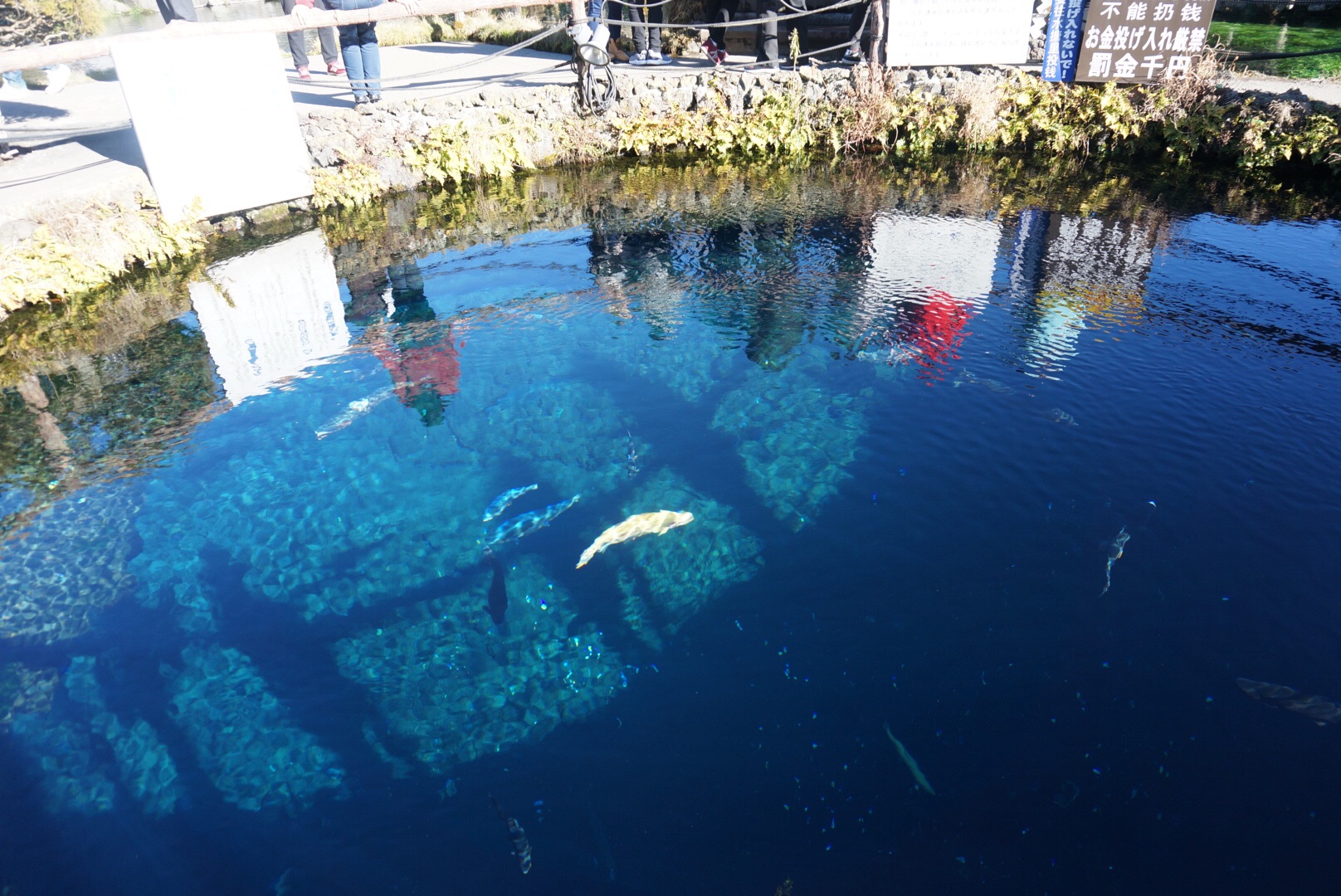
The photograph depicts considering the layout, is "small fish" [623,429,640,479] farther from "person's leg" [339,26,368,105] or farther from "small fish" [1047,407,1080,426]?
"person's leg" [339,26,368,105]

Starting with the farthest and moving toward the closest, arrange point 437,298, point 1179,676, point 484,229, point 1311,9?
point 1311,9
point 484,229
point 437,298
point 1179,676

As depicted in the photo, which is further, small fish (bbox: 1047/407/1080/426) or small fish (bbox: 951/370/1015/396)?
small fish (bbox: 951/370/1015/396)

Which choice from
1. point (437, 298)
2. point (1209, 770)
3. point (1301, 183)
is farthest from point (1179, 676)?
point (1301, 183)

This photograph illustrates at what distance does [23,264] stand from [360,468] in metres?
4.83

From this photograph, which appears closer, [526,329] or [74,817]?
[74,817]

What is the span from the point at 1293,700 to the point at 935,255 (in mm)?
5644

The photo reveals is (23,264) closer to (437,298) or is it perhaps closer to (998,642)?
(437,298)

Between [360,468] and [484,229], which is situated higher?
[484,229]

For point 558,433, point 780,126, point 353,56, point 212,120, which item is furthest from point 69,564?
point 780,126

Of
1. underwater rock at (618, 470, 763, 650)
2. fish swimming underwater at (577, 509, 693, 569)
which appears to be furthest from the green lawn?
fish swimming underwater at (577, 509, 693, 569)

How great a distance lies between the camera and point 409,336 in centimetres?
720

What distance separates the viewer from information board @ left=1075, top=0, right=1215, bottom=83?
1096 cm

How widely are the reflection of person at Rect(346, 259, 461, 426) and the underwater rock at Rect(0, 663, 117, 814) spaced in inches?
107

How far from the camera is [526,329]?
7.31 meters
